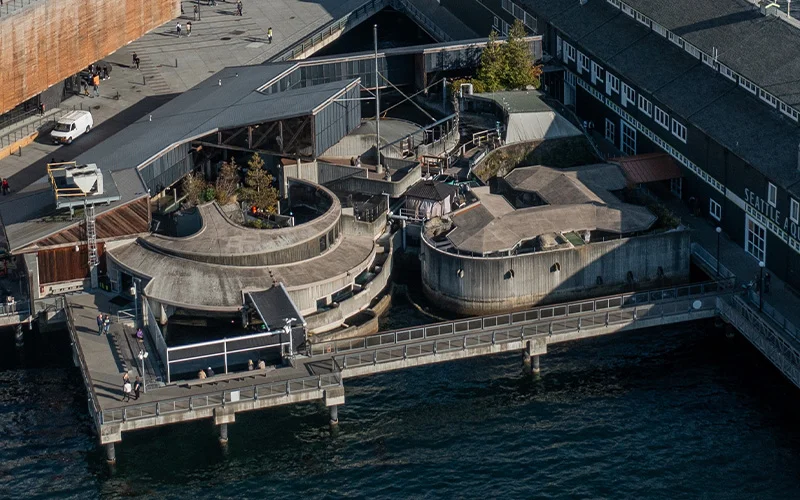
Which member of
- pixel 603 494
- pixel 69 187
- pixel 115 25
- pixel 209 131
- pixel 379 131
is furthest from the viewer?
pixel 115 25

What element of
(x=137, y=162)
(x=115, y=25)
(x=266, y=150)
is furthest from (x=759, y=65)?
(x=115, y=25)

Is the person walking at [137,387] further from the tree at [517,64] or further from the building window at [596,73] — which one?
the building window at [596,73]

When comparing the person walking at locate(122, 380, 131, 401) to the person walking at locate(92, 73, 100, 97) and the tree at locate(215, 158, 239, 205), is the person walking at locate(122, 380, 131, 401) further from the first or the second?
the person walking at locate(92, 73, 100, 97)

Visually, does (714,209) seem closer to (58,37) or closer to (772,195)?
(772,195)

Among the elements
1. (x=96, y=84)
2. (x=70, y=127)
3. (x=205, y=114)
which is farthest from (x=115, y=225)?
(x=96, y=84)

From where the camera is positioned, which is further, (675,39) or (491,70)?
(491,70)

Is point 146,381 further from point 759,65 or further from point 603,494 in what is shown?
point 759,65
